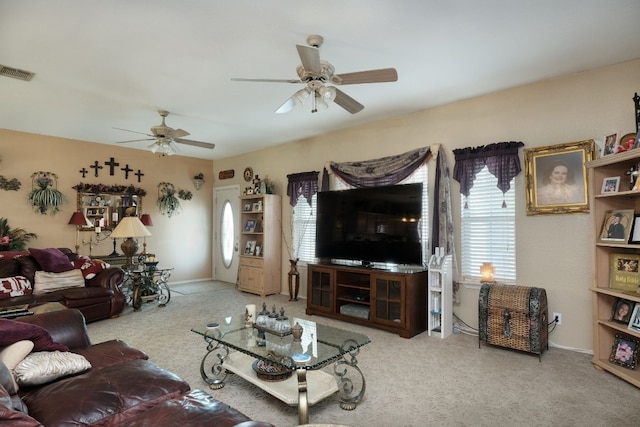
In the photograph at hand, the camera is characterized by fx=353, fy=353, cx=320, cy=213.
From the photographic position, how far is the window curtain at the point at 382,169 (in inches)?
177

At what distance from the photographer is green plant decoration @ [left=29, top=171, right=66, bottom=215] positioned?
5.65 meters

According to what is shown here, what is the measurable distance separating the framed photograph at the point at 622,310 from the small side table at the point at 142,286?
5.42 m

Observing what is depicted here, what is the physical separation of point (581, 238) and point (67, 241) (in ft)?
24.0

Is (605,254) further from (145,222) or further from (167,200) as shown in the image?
(167,200)

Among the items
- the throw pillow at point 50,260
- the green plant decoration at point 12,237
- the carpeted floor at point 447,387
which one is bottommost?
the carpeted floor at point 447,387

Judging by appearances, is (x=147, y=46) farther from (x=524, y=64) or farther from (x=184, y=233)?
(x=184, y=233)

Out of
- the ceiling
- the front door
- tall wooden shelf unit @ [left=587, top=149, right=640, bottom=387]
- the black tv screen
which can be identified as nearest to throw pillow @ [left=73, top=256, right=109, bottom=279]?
the ceiling

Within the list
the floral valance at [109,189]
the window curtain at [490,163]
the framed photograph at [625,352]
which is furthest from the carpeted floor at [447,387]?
the floral valance at [109,189]

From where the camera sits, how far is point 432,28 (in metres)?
2.67

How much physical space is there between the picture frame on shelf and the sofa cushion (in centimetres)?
327

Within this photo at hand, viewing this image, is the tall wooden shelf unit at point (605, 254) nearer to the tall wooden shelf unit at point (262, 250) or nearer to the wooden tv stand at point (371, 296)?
the wooden tv stand at point (371, 296)

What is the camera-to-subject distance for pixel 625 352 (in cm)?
288

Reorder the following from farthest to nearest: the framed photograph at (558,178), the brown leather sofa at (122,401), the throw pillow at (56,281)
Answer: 1. the throw pillow at (56,281)
2. the framed photograph at (558,178)
3. the brown leather sofa at (122,401)

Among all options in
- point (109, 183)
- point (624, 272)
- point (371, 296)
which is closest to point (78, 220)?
point (109, 183)
